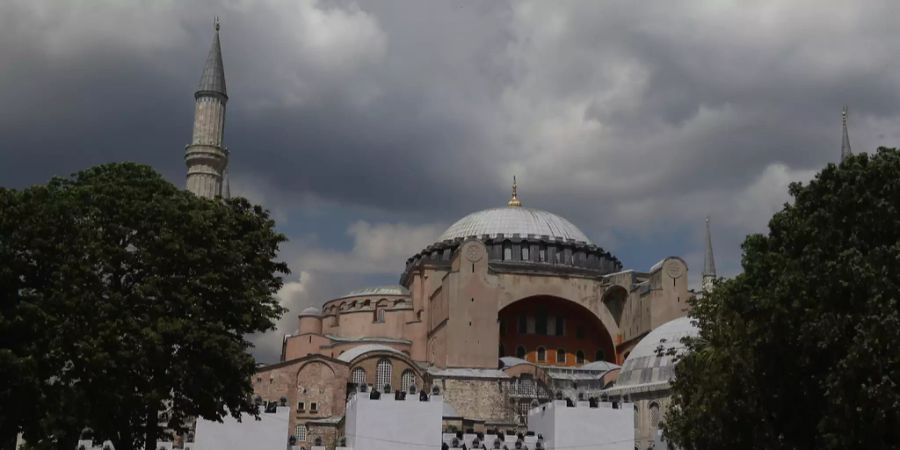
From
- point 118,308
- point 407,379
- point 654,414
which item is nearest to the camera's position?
point 118,308

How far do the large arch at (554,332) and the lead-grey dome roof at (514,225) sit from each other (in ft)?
16.0

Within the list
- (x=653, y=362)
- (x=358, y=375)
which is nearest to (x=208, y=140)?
(x=358, y=375)

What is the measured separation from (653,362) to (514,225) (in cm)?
1914

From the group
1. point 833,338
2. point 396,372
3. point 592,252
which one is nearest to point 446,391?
point 396,372

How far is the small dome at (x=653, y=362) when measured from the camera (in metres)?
38.9

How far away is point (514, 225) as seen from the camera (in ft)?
190

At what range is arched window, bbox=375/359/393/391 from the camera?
45.7m

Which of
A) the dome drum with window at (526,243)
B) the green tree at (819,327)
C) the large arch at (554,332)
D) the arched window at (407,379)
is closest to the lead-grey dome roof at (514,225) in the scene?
the dome drum with window at (526,243)

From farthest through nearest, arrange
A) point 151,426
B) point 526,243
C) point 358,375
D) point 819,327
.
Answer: point 526,243 → point 358,375 → point 151,426 → point 819,327

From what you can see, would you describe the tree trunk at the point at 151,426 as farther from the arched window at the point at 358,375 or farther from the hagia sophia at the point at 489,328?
the arched window at the point at 358,375

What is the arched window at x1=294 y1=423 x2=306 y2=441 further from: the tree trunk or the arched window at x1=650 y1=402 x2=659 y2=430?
the tree trunk

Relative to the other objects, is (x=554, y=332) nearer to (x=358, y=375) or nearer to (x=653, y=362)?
(x=358, y=375)

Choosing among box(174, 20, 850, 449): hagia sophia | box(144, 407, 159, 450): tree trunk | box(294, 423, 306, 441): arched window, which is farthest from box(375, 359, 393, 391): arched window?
box(144, 407, 159, 450): tree trunk

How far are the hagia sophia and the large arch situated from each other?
0.06 meters
